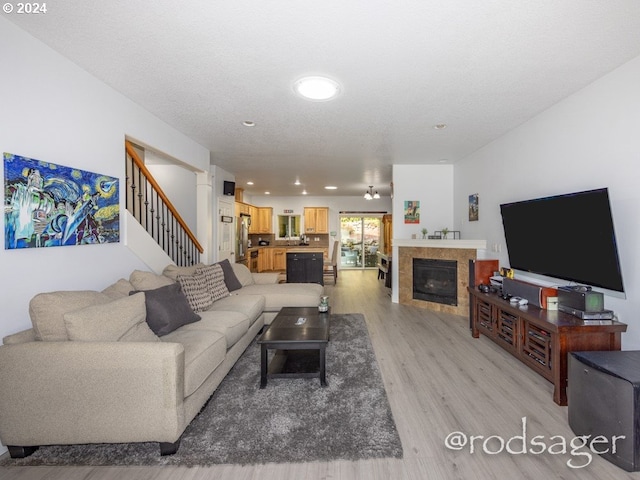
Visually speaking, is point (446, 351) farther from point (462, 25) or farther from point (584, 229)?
point (462, 25)

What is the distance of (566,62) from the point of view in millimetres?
2277

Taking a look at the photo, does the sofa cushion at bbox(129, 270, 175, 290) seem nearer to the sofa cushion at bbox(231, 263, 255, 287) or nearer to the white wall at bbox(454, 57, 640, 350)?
the sofa cushion at bbox(231, 263, 255, 287)

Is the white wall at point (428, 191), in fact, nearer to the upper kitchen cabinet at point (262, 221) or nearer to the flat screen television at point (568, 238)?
the flat screen television at point (568, 238)

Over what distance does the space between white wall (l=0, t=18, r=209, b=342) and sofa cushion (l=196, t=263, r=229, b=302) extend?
861mm

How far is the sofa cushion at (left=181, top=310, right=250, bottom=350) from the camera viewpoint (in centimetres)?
267

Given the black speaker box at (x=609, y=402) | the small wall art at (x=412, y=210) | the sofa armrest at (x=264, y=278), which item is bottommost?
the black speaker box at (x=609, y=402)

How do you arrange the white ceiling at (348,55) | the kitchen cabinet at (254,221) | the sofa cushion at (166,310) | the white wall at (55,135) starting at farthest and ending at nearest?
the kitchen cabinet at (254,221), the sofa cushion at (166,310), the white wall at (55,135), the white ceiling at (348,55)

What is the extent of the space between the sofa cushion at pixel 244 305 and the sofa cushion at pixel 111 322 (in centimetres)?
122

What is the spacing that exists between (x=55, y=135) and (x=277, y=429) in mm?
2689

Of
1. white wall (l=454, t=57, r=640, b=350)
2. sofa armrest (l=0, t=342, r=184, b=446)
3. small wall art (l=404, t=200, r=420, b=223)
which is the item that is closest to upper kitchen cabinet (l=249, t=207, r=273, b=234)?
small wall art (l=404, t=200, r=420, b=223)

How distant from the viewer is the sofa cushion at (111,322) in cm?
178

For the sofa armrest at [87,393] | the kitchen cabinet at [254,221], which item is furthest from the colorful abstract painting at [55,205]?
the kitchen cabinet at [254,221]

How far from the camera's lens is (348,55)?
7.14ft

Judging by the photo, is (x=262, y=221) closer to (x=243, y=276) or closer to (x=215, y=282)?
(x=243, y=276)
